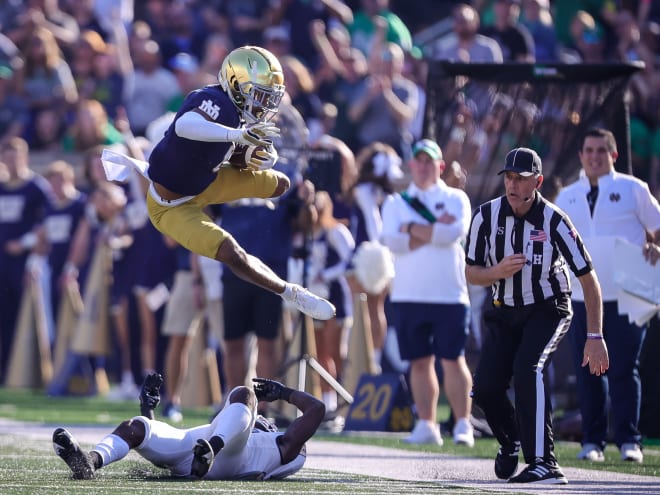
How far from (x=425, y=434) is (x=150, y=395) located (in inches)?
130

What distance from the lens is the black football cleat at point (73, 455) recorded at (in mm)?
7469

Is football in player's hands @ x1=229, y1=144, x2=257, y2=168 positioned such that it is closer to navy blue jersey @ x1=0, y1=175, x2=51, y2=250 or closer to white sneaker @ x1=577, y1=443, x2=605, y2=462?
white sneaker @ x1=577, y1=443, x2=605, y2=462

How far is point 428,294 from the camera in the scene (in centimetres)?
1123

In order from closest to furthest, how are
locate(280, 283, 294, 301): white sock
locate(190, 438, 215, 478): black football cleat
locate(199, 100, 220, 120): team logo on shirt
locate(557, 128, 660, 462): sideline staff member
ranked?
locate(190, 438, 215, 478): black football cleat < locate(199, 100, 220, 120): team logo on shirt < locate(280, 283, 294, 301): white sock < locate(557, 128, 660, 462): sideline staff member

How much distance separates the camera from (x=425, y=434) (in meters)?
11.0

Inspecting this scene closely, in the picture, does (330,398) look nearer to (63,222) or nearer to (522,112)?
(522,112)

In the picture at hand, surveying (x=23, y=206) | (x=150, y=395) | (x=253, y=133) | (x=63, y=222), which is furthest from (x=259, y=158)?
(x=23, y=206)

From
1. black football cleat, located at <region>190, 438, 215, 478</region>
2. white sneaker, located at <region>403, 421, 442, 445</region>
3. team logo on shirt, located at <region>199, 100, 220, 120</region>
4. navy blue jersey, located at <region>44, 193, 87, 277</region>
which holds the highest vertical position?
team logo on shirt, located at <region>199, 100, 220, 120</region>

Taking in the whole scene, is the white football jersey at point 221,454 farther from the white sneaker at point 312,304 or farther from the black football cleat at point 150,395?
the white sneaker at point 312,304

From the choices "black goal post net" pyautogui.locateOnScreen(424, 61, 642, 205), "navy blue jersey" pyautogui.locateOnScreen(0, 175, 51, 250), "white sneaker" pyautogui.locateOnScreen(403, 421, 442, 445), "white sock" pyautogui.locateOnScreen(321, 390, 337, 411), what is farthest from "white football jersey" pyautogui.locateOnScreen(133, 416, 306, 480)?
"navy blue jersey" pyautogui.locateOnScreen(0, 175, 51, 250)

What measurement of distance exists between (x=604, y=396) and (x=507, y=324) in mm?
2039

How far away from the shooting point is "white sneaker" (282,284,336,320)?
880cm

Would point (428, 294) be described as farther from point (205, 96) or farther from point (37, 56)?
point (37, 56)

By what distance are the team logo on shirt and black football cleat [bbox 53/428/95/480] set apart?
2071 millimetres
